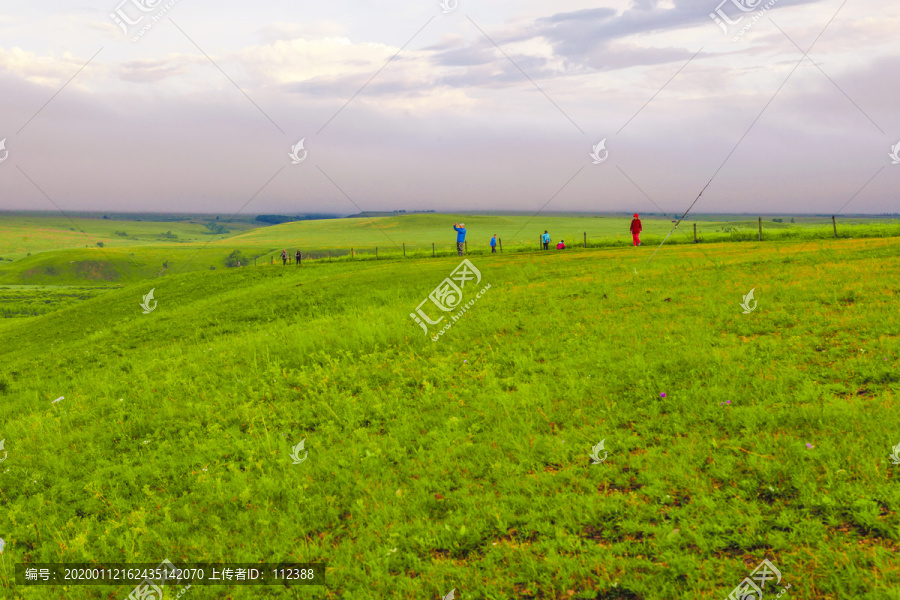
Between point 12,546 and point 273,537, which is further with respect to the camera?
point 12,546

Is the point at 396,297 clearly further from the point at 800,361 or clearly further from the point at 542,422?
the point at 800,361

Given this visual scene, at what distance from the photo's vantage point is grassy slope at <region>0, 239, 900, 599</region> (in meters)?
7.15

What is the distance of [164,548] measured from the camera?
8891 mm

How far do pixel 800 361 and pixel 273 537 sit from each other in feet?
36.3

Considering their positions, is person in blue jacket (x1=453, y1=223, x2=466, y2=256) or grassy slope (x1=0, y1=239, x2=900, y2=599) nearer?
grassy slope (x1=0, y1=239, x2=900, y2=599)

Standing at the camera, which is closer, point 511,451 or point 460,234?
point 511,451

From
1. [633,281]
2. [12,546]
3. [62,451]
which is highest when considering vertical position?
[633,281]

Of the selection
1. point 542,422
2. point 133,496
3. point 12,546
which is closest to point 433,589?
point 542,422

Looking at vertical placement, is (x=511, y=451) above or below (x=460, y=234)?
below

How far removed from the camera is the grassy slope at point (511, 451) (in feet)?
23.5

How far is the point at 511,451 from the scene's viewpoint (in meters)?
10.1

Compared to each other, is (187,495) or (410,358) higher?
(410,358)

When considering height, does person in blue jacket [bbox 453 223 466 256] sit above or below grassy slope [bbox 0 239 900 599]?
above

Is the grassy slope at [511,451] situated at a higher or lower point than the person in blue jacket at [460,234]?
lower
